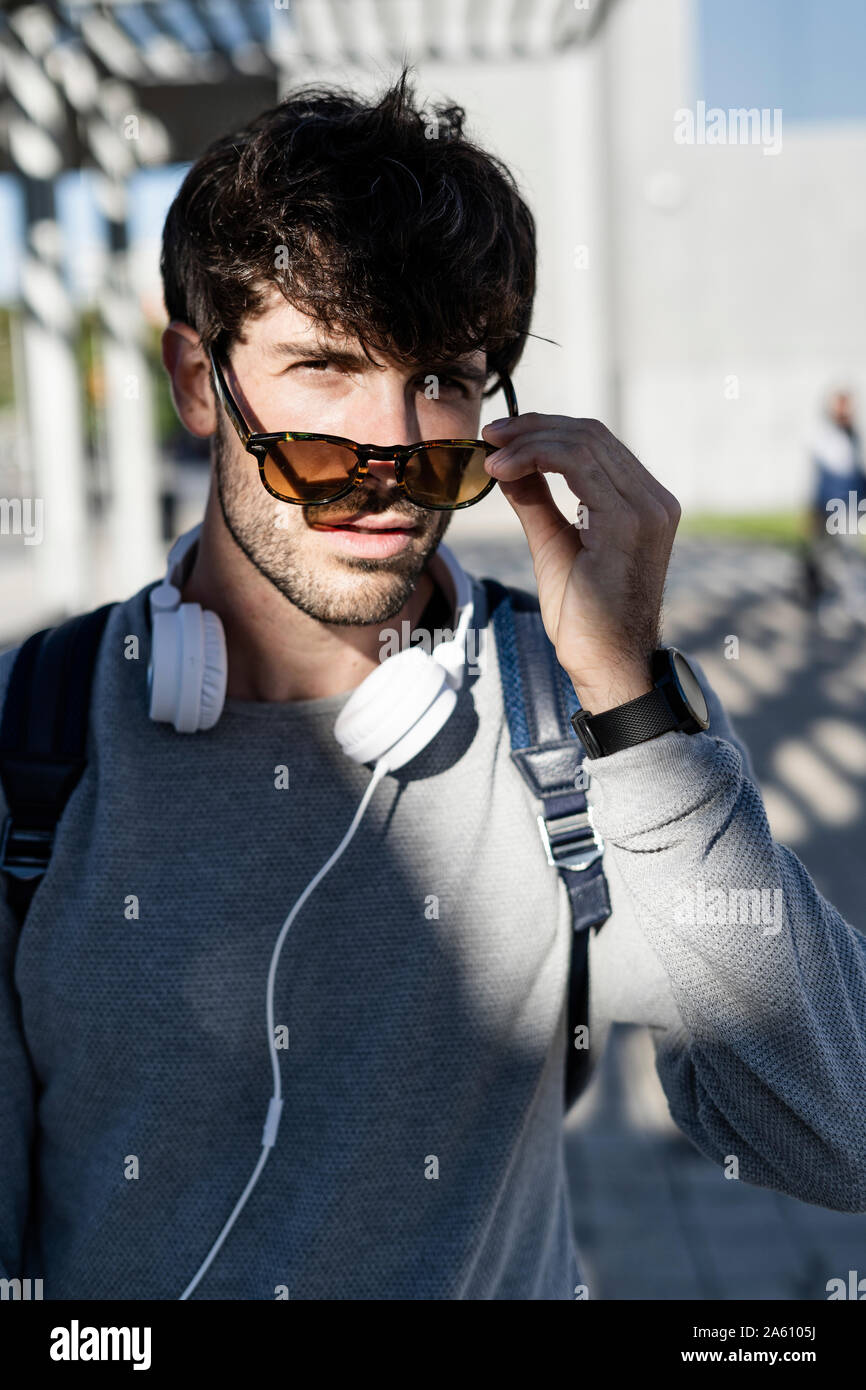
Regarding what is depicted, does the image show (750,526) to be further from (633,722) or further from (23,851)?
(23,851)

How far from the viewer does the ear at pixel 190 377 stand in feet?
6.20

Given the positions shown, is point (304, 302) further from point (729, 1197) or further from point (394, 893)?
point (729, 1197)

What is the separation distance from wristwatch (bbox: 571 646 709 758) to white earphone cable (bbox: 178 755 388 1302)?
0.30 meters

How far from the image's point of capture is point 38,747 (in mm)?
1660

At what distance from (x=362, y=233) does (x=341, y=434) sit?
27 centimetres

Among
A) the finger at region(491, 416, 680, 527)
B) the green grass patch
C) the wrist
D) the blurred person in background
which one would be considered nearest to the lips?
the finger at region(491, 416, 680, 527)

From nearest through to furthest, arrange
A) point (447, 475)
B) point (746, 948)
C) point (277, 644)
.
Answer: point (746, 948)
point (447, 475)
point (277, 644)

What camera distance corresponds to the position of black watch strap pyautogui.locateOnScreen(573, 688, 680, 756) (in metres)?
1.51

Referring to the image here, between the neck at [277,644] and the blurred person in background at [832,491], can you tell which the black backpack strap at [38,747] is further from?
the blurred person in background at [832,491]

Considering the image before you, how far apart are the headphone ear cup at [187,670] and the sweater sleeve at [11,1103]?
8.8 inches

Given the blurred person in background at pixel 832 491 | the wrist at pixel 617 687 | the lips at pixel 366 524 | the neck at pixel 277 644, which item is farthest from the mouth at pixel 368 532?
the blurred person in background at pixel 832 491

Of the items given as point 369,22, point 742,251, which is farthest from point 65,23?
point 742,251

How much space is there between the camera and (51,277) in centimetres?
927

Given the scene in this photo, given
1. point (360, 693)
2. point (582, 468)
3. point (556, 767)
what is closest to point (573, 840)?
point (556, 767)
